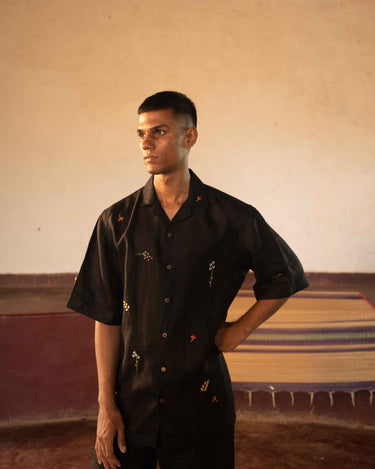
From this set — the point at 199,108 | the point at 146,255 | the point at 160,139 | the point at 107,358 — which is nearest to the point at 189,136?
the point at 160,139

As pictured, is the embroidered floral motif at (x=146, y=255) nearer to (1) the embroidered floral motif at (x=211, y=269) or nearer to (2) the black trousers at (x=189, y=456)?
(1) the embroidered floral motif at (x=211, y=269)

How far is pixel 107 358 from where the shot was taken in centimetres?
123

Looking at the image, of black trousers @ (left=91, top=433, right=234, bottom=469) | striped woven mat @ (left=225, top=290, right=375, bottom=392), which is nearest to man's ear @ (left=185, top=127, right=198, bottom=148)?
black trousers @ (left=91, top=433, right=234, bottom=469)

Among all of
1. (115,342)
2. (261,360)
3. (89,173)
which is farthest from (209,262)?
(89,173)

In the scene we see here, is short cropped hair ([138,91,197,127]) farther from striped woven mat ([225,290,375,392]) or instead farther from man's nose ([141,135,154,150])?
striped woven mat ([225,290,375,392])

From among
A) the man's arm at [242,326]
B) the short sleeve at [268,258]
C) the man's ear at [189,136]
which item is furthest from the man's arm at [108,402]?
the man's ear at [189,136]

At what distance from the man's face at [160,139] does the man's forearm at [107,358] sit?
0.42 m

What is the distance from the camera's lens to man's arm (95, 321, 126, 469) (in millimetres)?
1184

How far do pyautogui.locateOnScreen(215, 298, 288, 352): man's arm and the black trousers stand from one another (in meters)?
0.22

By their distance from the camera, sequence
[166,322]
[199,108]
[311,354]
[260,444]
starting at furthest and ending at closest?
[199,108], [311,354], [260,444], [166,322]

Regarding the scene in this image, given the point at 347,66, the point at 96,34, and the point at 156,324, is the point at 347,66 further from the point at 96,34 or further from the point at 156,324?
the point at 156,324

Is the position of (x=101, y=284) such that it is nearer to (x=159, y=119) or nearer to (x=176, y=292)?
(x=176, y=292)

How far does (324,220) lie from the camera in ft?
12.3

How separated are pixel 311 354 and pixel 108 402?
170 cm
